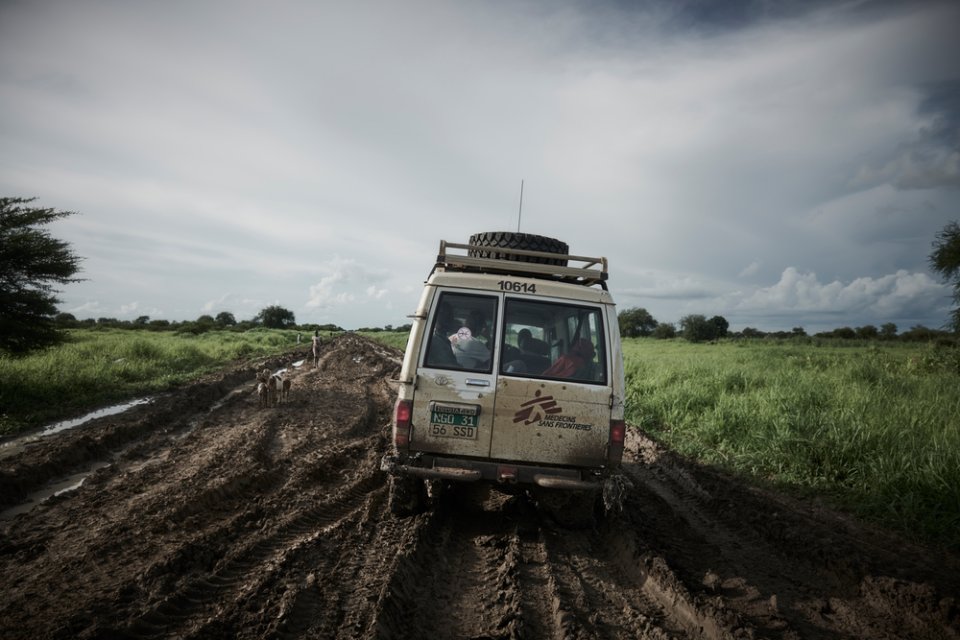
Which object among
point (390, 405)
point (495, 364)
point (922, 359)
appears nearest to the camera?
point (495, 364)

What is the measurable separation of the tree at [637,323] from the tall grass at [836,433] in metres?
47.7

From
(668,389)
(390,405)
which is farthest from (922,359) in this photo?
(390,405)

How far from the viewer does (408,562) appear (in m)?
3.79

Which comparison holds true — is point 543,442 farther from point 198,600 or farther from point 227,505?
point 227,505

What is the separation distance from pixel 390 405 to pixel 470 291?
A: 24.0ft

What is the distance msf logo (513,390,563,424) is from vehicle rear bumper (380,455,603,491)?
421 mm

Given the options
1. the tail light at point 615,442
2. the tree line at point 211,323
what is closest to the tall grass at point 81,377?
the tail light at point 615,442

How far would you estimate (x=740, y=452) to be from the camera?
24.6ft

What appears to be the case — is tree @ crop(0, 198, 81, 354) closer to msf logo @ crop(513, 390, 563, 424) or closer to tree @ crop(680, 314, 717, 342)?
msf logo @ crop(513, 390, 563, 424)

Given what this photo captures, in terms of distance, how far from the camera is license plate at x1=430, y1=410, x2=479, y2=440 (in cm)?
424

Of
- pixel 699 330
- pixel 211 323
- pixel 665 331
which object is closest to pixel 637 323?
pixel 665 331

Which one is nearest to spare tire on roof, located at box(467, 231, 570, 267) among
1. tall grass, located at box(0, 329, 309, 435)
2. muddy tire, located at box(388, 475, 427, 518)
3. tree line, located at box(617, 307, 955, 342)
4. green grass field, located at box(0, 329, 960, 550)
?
muddy tire, located at box(388, 475, 427, 518)

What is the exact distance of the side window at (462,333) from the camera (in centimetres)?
438

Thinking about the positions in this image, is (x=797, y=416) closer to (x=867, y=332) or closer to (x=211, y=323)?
(x=867, y=332)
